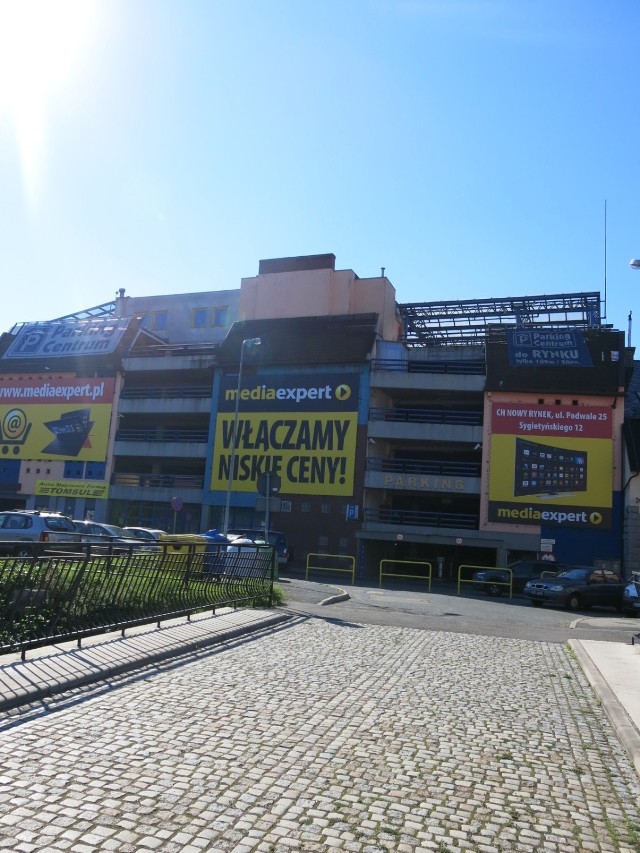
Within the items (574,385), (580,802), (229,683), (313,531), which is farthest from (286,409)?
→ (580,802)

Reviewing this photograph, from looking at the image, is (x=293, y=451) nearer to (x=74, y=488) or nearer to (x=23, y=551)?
(x=74, y=488)

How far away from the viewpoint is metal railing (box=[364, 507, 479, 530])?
40.0 meters

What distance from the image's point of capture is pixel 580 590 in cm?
2364

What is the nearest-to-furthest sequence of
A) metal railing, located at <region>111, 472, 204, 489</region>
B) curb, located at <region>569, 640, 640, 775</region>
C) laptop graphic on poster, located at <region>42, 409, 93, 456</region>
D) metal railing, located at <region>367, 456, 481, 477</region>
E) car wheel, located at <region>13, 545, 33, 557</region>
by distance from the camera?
1. curb, located at <region>569, 640, 640, 775</region>
2. car wheel, located at <region>13, 545, 33, 557</region>
3. metal railing, located at <region>367, 456, 481, 477</region>
4. metal railing, located at <region>111, 472, 204, 489</region>
5. laptop graphic on poster, located at <region>42, 409, 93, 456</region>

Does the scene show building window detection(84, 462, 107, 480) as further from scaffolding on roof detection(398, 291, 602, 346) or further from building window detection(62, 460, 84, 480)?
scaffolding on roof detection(398, 291, 602, 346)

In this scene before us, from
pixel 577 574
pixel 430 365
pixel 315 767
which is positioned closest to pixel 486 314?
pixel 430 365

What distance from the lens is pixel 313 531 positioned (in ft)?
135

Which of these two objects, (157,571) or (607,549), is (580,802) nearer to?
(157,571)

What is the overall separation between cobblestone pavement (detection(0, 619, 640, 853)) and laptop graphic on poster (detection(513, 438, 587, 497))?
98.9 feet

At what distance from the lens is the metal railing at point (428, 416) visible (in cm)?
4134

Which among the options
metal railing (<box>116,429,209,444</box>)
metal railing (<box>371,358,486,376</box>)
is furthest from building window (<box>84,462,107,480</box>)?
metal railing (<box>371,358,486,376</box>)

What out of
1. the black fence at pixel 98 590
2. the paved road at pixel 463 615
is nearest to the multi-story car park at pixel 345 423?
the paved road at pixel 463 615

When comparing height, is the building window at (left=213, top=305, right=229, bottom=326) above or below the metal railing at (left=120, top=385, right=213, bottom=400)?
above

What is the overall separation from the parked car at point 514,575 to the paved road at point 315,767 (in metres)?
20.5
